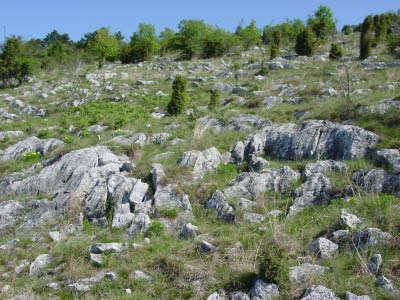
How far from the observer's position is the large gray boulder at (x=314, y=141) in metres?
13.4

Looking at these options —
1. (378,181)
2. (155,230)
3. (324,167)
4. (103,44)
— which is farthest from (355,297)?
(103,44)

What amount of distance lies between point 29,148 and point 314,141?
11.3 metres

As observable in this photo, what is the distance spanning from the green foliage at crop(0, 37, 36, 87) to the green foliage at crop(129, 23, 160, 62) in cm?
1253

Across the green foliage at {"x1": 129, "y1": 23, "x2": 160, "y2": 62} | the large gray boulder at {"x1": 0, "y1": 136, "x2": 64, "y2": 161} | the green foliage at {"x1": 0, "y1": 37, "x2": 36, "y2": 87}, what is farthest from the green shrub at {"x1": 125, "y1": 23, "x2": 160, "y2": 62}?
the large gray boulder at {"x1": 0, "y1": 136, "x2": 64, "y2": 161}

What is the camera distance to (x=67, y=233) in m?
12.1

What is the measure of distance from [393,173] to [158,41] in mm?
45042

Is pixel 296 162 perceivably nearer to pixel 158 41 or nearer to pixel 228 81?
pixel 228 81

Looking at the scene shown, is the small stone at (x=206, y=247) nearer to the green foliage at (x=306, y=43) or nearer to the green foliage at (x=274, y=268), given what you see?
the green foliage at (x=274, y=268)

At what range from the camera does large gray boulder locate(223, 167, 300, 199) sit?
12.7m

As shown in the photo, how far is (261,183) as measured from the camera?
12.9 m

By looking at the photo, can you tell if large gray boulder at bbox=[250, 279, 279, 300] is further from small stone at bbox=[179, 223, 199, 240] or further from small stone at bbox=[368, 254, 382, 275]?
small stone at bbox=[179, 223, 199, 240]

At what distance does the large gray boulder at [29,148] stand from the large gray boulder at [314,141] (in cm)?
797

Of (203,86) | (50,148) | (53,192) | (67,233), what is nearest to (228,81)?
(203,86)

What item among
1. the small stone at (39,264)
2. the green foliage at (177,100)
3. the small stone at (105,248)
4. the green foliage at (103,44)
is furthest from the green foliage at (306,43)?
the small stone at (39,264)
